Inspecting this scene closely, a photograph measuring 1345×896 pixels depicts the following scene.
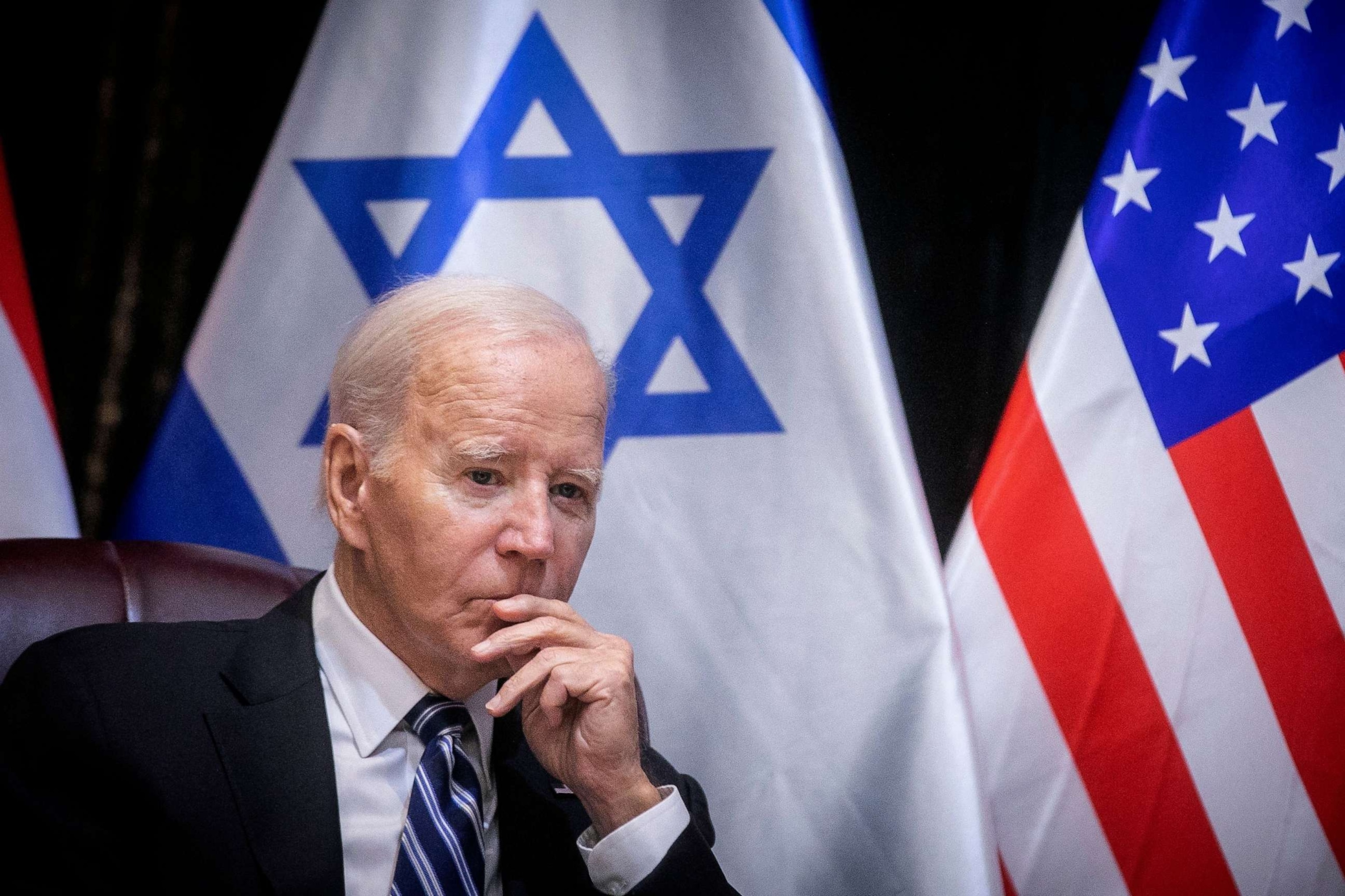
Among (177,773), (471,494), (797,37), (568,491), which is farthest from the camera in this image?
(797,37)

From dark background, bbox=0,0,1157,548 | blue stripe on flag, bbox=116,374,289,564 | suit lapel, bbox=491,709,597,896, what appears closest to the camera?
suit lapel, bbox=491,709,597,896

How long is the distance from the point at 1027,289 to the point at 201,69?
1.77 m

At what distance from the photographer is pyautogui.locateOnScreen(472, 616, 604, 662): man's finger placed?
1302 mm

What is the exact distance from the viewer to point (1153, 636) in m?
1.93

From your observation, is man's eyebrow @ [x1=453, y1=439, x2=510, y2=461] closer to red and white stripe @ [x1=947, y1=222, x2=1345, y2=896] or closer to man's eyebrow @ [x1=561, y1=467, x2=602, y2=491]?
man's eyebrow @ [x1=561, y1=467, x2=602, y2=491]

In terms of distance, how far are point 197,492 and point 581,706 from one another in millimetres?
1007

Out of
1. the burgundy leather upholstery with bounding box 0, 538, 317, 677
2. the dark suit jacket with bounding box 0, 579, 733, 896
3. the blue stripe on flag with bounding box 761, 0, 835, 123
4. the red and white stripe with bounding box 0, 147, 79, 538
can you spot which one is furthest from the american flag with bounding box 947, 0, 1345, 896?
the red and white stripe with bounding box 0, 147, 79, 538

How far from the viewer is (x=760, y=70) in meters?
2.07

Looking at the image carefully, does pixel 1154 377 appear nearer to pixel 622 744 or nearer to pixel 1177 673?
pixel 1177 673

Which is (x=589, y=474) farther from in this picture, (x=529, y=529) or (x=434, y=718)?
(x=434, y=718)

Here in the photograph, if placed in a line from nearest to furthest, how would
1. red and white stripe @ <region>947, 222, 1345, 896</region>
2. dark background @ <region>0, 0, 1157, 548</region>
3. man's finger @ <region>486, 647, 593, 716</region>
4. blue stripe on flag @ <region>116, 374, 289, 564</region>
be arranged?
1. man's finger @ <region>486, 647, 593, 716</region>
2. red and white stripe @ <region>947, 222, 1345, 896</region>
3. blue stripe on flag @ <region>116, 374, 289, 564</region>
4. dark background @ <region>0, 0, 1157, 548</region>

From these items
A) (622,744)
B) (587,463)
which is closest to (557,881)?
(622,744)

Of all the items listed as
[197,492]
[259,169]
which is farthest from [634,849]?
[259,169]

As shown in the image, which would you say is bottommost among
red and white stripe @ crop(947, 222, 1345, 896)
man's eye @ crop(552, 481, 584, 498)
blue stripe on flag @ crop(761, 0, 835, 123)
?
red and white stripe @ crop(947, 222, 1345, 896)
